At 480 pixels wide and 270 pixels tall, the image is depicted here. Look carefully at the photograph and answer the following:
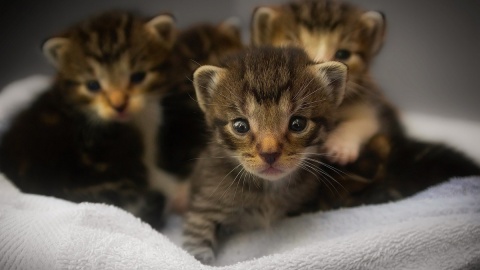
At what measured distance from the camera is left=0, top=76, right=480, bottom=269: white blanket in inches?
44.5

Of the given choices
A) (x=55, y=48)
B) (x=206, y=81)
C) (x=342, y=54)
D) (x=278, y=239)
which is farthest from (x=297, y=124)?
(x=55, y=48)

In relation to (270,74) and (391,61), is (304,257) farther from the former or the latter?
(391,61)

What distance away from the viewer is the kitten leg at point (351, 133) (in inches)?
62.4

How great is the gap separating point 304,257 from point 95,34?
102 centimetres

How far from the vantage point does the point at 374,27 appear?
1.68m

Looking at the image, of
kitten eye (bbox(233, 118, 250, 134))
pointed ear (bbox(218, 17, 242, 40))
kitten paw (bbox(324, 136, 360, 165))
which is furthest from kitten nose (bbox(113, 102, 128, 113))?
kitten paw (bbox(324, 136, 360, 165))

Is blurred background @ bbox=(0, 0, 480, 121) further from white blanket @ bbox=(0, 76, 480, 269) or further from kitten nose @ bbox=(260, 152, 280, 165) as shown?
kitten nose @ bbox=(260, 152, 280, 165)

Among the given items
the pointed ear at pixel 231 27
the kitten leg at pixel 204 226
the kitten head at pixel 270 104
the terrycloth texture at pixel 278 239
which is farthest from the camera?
the pointed ear at pixel 231 27

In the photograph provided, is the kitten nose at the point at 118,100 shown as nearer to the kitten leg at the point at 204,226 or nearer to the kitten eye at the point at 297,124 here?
the kitten leg at the point at 204,226

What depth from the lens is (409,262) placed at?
117 cm

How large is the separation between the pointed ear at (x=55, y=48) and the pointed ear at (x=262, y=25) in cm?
65

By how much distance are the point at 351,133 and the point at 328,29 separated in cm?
37

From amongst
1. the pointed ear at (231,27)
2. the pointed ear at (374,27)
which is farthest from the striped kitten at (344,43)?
the pointed ear at (231,27)

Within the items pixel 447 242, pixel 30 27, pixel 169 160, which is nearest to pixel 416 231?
pixel 447 242
